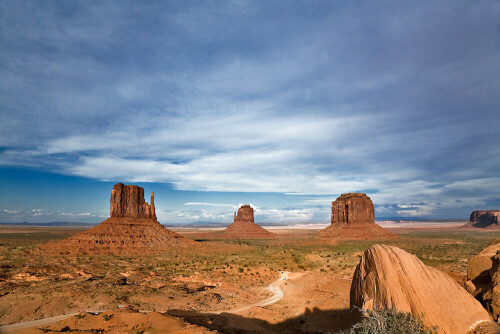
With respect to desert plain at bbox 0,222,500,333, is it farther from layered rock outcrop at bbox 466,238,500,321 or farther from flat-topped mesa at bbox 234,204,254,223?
flat-topped mesa at bbox 234,204,254,223

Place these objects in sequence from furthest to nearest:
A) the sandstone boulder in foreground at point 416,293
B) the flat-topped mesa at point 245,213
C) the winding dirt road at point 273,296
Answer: the flat-topped mesa at point 245,213
the winding dirt road at point 273,296
the sandstone boulder in foreground at point 416,293

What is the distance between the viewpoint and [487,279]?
1443cm

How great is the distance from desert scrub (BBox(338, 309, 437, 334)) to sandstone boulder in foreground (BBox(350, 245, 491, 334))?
39cm

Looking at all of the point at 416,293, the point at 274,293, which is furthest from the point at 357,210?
the point at 416,293

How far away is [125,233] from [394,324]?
74623 millimetres

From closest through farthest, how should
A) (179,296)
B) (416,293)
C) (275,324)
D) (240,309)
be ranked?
(416,293) < (275,324) < (240,309) < (179,296)

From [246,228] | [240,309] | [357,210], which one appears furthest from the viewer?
[246,228]

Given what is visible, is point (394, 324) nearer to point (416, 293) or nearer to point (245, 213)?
point (416, 293)

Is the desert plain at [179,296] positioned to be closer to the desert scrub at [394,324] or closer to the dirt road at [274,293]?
A: the dirt road at [274,293]

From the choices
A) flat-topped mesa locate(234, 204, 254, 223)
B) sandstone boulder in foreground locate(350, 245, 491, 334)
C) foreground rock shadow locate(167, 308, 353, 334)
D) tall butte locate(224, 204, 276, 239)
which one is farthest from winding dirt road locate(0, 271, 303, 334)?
flat-topped mesa locate(234, 204, 254, 223)

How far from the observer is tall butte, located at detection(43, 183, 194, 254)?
66.0 metres

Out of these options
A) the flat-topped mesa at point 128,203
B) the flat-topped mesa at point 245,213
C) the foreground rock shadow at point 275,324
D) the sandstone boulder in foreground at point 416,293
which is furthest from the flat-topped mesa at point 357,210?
the sandstone boulder in foreground at point 416,293

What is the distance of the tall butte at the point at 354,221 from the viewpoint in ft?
335

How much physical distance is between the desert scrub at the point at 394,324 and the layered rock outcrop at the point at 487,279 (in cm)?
311
